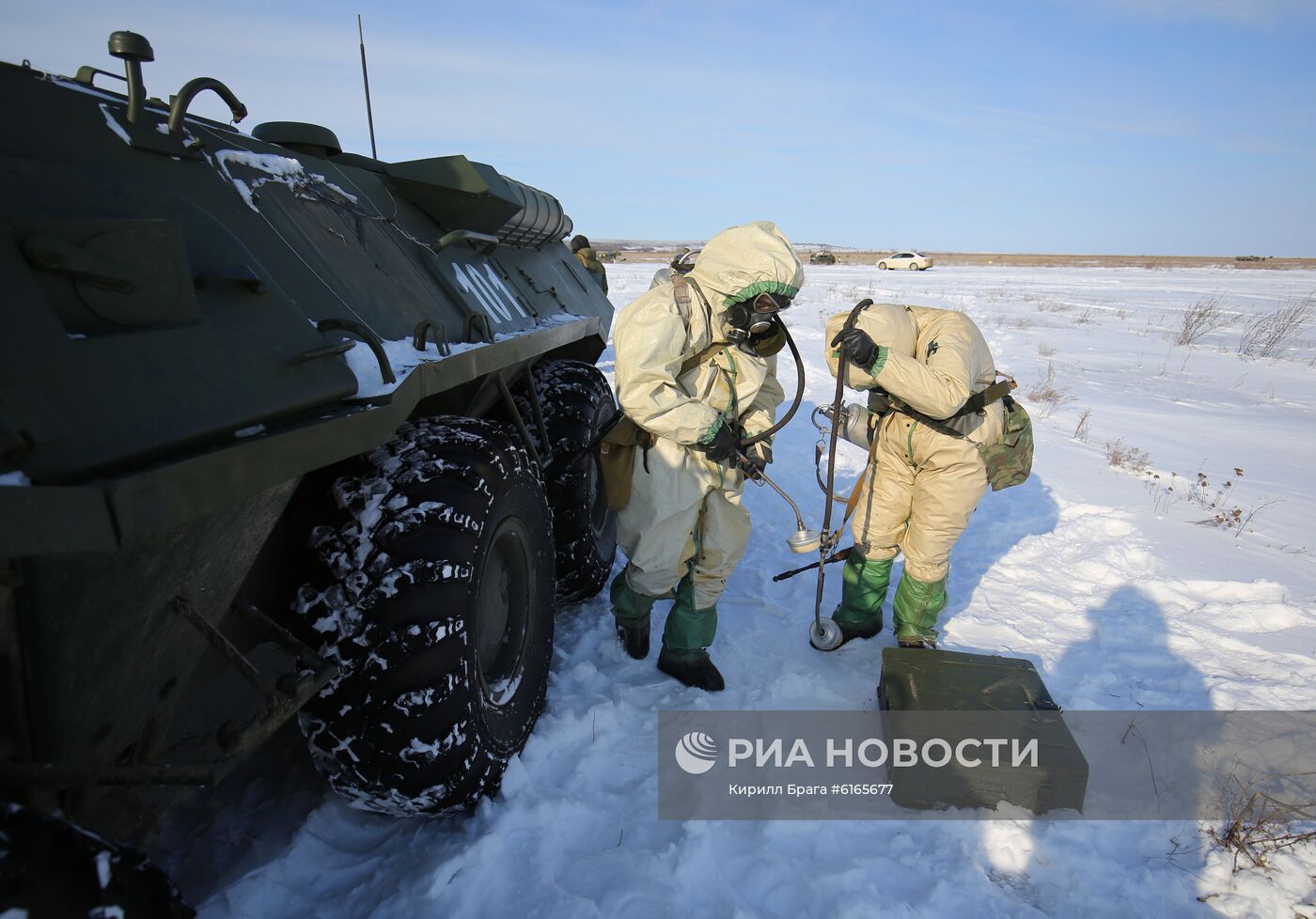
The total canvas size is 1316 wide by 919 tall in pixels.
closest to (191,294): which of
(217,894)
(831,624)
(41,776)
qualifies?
(41,776)

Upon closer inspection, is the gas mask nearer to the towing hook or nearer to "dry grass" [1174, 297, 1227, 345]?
the towing hook

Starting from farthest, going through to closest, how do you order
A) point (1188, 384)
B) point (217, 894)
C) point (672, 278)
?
point (1188, 384)
point (672, 278)
point (217, 894)

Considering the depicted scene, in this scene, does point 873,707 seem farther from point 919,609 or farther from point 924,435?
point 924,435

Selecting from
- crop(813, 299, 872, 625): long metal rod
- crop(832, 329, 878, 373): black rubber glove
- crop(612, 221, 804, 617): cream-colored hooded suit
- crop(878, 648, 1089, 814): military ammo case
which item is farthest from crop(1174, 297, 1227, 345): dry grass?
crop(878, 648, 1089, 814): military ammo case

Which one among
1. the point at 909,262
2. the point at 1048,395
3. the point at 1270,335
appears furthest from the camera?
the point at 909,262

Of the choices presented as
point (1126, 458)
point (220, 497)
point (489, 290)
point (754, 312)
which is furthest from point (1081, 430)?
point (220, 497)

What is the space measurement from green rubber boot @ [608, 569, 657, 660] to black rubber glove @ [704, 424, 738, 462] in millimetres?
802

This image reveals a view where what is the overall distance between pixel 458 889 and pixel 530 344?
2.03 meters

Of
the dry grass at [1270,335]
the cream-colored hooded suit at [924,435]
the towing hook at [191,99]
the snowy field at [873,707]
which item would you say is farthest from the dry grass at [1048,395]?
the towing hook at [191,99]

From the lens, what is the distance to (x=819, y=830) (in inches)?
96.6

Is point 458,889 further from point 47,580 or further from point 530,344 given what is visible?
point 530,344

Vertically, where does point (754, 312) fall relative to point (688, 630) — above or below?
above

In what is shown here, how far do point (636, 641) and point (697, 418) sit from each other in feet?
3.85

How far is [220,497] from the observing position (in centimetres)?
134
